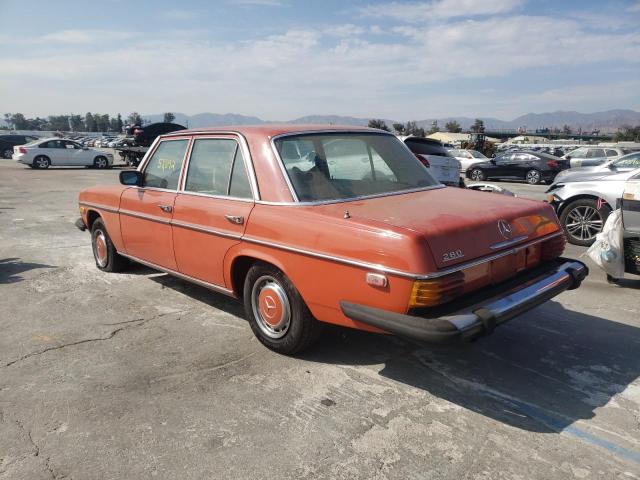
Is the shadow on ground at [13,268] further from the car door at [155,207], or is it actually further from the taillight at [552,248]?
the taillight at [552,248]

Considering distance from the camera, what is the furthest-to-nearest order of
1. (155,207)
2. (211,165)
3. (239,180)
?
1. (155,207)
2. (211,165)
3. (239,180)

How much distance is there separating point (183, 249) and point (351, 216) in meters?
1.85

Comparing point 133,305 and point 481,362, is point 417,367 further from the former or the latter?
point 133,305

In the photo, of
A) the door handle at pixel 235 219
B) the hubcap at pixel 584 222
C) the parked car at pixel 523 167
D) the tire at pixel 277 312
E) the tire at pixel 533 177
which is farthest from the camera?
the tire at pixel 533 177

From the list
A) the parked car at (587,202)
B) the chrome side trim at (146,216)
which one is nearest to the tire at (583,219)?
the parked car at (587,202)

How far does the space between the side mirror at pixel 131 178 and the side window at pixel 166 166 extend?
0.16ft

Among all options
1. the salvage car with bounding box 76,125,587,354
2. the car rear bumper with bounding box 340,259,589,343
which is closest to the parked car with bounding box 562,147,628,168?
the salvage car with bounding box 76,125,587,354

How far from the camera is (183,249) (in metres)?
4.36

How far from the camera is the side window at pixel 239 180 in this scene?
3849 millimetres

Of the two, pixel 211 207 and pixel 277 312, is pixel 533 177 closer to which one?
pixel 211 207

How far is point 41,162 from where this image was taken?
2359cm

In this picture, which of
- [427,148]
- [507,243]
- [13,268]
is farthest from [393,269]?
[427,148]

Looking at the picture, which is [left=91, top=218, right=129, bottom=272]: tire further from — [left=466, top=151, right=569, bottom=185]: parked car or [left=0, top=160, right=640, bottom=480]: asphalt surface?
[left=466, top=151, right=569, bottom=185]: parked car

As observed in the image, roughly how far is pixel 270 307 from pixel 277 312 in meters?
0.08
